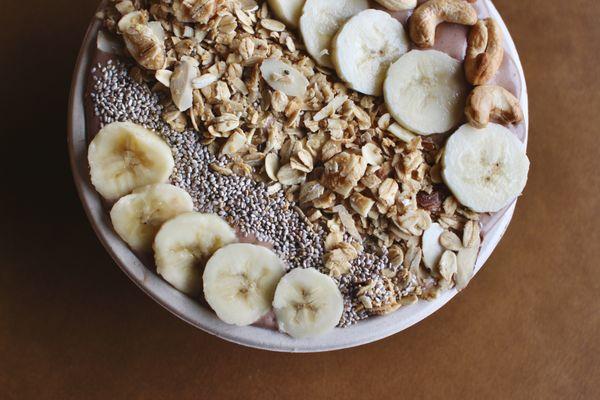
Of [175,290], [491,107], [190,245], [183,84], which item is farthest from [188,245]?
[491,107]

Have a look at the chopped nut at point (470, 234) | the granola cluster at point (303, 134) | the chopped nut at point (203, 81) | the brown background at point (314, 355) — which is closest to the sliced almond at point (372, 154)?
the granola cluster at point (303, 134)

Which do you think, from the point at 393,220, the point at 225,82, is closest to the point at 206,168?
the point at 225,82

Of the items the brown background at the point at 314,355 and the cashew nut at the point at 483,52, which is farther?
the brown background at the point at 314,355

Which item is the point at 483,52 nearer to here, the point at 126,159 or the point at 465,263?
the point at 465,263

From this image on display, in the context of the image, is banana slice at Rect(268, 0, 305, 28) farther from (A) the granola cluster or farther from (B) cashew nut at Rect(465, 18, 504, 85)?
(B) cashew nut at Rect(465, 18, 504, 85)

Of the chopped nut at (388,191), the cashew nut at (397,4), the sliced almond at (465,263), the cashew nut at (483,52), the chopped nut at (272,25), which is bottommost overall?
the sliced almond at (465,263)

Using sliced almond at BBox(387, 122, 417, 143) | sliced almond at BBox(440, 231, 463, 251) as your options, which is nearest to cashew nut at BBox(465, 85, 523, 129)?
sliced almond at BBox(387, 122, 417, 143)

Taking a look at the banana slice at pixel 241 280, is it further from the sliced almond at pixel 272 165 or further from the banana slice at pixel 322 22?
the banana slice at pixel 322 22
